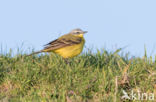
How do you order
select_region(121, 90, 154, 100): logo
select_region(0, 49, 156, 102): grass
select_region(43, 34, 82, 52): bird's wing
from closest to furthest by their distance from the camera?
1. select_region(121, 90, 154, 100): logo
2. select_region(0, 49, 156, 102): grass
3. select_region(43, 34, 82, 52): bird's wing

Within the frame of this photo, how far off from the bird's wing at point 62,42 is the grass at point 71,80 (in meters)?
0.36

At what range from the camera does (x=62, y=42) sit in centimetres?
1045

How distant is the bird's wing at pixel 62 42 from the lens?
10047 millimetres

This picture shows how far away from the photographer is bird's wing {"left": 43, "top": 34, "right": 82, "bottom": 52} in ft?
33.0

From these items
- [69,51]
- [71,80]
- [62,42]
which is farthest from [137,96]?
[62,42]

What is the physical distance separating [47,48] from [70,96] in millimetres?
3291

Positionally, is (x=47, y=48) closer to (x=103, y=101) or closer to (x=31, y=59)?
(x=31, y=59)

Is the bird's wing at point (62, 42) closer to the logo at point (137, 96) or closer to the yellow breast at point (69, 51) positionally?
the yellow breast at point (69, 51)

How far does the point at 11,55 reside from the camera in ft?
34.7

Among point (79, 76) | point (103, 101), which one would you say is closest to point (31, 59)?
point (79, 76)

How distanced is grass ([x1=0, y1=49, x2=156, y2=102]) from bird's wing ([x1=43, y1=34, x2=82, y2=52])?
0.36 meters

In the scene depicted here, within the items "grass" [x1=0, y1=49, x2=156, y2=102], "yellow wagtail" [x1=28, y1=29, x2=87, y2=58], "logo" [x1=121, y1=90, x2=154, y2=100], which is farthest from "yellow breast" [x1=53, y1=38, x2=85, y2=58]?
"logo" [x1=121, y1=90, x2=154, y2=100]

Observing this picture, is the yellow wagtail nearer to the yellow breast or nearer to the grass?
the yellow breast

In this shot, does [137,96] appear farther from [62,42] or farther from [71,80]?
[62,42]
